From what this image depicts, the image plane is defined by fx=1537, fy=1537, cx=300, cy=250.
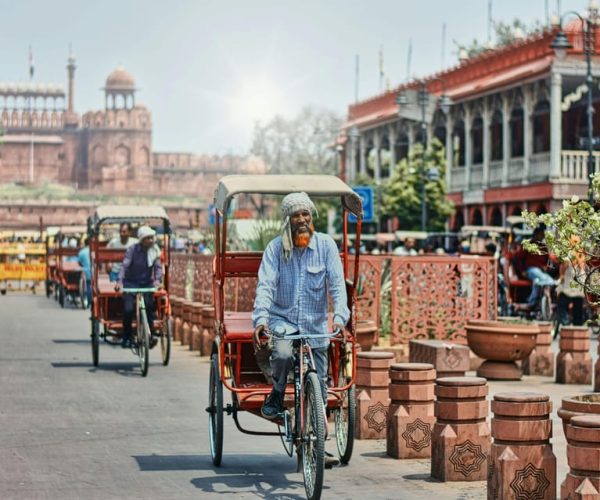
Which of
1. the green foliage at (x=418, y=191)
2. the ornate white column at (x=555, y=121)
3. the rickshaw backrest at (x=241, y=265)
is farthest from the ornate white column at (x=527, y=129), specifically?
the rickshaw backrest at (x=241, y=265)

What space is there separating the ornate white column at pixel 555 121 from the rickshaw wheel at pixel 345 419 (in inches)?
1424

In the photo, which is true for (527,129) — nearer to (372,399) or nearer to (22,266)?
(22,266)

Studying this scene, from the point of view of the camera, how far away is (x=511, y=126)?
5362 cm

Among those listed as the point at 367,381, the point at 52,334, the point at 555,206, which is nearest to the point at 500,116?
Answer: the point at 555,206

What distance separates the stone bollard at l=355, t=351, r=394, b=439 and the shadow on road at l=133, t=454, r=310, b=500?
3.99 ft

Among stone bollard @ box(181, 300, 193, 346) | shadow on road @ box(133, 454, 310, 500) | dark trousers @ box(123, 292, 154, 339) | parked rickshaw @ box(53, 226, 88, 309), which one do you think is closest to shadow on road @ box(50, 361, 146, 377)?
dark trousers @ box(123, 292, 154, 339)

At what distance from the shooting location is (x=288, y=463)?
10.4 metres

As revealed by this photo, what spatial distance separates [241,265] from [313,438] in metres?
3.22

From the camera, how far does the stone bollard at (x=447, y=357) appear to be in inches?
562

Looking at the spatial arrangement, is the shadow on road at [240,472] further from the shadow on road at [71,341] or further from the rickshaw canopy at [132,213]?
the shadow on road at [71,341]

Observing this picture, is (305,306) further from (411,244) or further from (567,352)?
(411,244)

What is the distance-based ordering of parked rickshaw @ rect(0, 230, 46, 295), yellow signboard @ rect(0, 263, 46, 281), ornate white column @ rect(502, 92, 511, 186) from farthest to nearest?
yellow signboard @ rect(0, 263, 46, 281), parked rickshaw @ rect(0, 230, 46, 295), ornate white column @ rect(502, 92, 511, 186)

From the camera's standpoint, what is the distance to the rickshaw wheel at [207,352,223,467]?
32.7 feet

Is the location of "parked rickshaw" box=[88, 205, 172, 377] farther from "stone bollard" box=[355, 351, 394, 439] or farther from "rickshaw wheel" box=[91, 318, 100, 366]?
"stone bollard" box=[355, 351, 394, 439]
